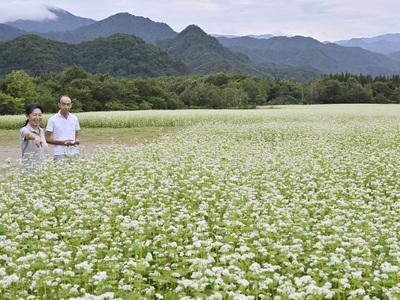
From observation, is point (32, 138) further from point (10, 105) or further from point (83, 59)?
point (83, 59)

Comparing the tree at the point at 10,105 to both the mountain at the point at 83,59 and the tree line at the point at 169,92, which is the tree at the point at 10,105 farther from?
the mountain at the point at 83,59

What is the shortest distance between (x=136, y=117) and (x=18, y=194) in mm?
25052

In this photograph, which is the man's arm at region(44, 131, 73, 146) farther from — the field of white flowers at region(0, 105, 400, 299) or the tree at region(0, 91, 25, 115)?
the tree at region(0, 91, 25, 115)

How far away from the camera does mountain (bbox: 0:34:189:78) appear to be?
151125mm

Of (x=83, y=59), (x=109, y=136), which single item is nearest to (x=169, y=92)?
(x=109, y=136)

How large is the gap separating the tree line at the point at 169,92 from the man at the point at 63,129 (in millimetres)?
59078

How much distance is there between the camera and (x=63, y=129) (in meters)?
9.96

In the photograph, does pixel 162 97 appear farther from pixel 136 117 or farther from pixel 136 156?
pixel 136 156

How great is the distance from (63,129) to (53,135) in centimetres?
32

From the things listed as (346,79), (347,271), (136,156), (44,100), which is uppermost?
(346,79)

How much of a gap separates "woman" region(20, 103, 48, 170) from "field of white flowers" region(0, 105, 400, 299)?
55 centimetres

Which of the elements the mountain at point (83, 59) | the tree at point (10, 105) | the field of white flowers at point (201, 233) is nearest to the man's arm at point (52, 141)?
the field of white flowers at point (201, 233)

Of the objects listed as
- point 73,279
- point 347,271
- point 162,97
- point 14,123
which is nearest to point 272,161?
point 347,271

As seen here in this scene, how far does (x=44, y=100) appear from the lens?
66.6m
